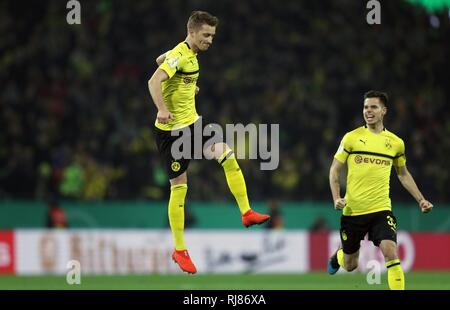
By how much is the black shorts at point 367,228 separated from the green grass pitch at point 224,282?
2825mm

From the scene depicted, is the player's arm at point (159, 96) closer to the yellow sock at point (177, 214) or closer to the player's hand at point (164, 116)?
the player's hand at point (164, 116)

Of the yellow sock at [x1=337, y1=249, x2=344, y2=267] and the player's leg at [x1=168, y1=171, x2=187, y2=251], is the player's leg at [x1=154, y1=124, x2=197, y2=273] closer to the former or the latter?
the player's leg at [x1=168, y1=171, x2=187, y2=251]

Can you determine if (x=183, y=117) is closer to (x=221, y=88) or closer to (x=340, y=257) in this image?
(x=340, y=257)

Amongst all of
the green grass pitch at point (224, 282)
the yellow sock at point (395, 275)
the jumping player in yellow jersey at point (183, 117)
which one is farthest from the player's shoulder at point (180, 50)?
the green grass pitch at point (224, 282)

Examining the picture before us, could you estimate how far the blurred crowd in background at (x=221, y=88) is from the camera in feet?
68.0

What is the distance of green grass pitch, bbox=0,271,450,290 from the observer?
15180 millimetres

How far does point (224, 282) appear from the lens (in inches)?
670

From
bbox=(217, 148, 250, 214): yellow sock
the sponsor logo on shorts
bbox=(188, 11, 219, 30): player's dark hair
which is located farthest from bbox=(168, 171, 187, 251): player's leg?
bbox=(188, 11, 219, 30): player's dark hair

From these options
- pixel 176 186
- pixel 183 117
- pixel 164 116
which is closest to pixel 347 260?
pixel 176 186

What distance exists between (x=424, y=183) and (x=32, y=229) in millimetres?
8263

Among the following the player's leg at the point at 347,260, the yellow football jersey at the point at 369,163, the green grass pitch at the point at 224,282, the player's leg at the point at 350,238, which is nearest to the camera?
the yellow football jersey at the point at 369,163

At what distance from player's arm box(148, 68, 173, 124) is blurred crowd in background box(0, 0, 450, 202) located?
10.1m
